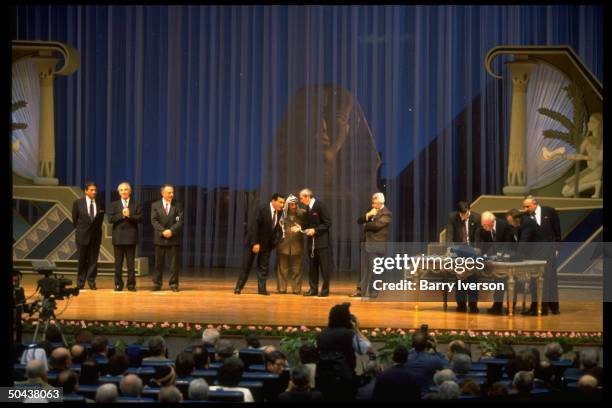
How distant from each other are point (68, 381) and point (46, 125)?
10.4m

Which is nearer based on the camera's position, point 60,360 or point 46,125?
point 60,360

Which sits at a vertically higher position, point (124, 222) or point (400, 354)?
point (124, 222)

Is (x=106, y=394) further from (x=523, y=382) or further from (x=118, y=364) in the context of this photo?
(x=523, y=382)

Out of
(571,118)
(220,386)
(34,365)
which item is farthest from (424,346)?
(571,118)

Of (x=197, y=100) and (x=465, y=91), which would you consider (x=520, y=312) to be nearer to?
(x=465, y=91)

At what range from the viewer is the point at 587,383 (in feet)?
23.5

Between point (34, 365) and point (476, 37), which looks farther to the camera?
point (476, 37)

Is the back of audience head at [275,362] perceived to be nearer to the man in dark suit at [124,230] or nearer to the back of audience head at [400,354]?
the back of audience head at [400,354]

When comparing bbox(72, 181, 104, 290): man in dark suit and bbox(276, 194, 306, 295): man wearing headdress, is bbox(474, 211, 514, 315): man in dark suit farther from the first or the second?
bbox(72, 181, 104, 290): man in dark suit

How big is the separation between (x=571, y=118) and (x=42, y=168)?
744 cm

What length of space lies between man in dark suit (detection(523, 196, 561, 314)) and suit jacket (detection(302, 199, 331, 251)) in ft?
8.35

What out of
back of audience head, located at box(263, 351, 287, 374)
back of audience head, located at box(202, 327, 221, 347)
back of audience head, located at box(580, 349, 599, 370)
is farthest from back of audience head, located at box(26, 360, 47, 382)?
back of audience head, located at box(580, 349, 599, 370)

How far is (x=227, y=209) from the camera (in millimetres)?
17672

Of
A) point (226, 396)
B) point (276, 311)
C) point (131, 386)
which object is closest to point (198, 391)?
point (226, 396)
